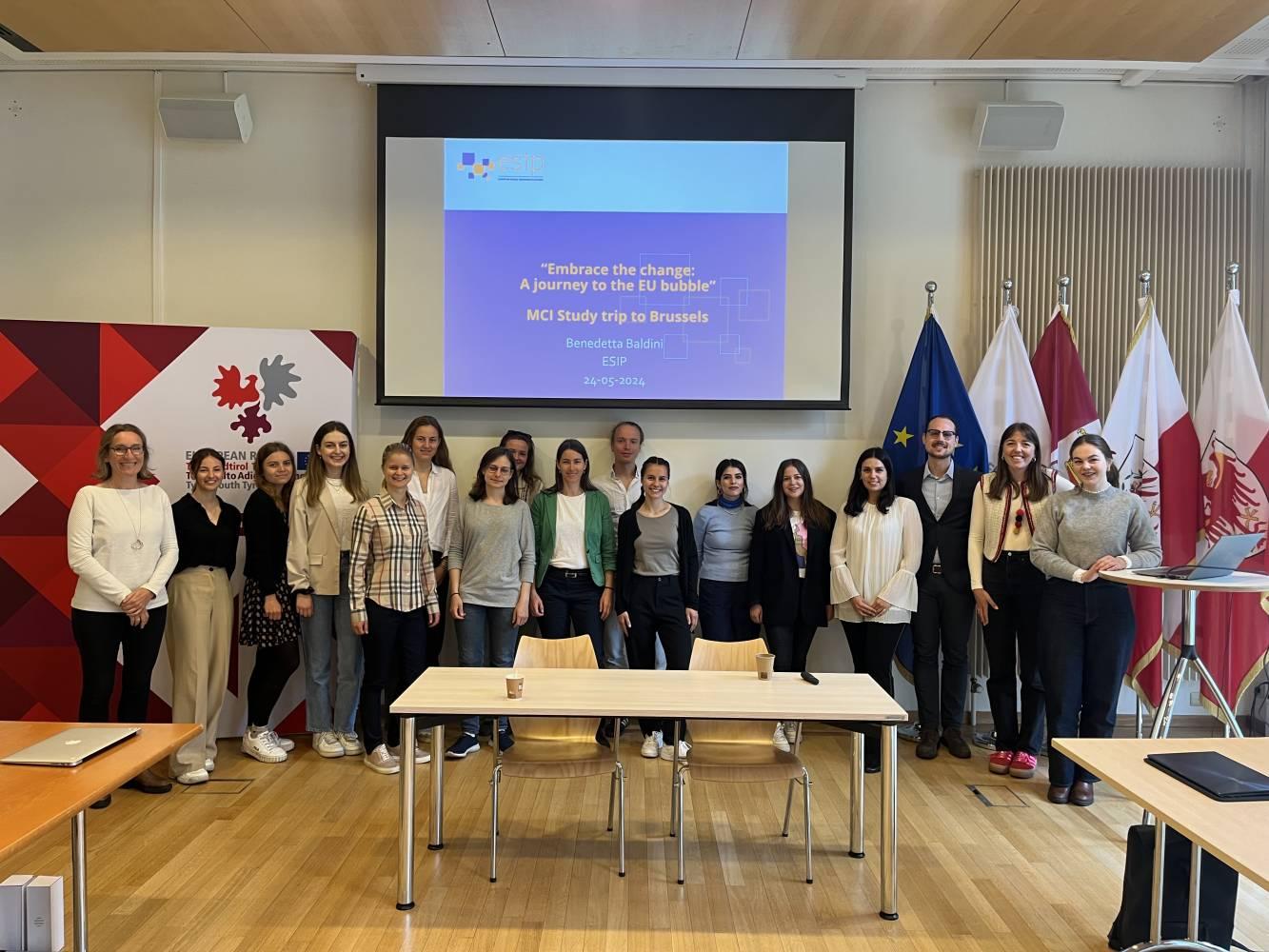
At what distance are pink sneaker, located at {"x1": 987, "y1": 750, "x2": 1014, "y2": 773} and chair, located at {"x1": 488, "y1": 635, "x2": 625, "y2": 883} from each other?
2.05 m

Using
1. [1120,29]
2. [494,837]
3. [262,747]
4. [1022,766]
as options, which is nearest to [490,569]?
[262,747]

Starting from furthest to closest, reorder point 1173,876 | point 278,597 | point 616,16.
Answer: point 278,597, point 616,16, point 1173,876

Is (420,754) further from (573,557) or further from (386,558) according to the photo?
(573,557)

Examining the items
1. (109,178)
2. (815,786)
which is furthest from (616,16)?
(815,786)

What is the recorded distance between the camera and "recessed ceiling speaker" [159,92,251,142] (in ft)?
17.8

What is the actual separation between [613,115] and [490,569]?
281 cm

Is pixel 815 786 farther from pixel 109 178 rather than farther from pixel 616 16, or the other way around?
pixel 109 178

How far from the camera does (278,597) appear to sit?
193 inches

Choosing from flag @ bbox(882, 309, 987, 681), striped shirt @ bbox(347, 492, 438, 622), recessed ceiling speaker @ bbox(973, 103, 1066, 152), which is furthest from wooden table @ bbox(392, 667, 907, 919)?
recessed ceiling speaker @ bbox(973, 103, 1066, 152)

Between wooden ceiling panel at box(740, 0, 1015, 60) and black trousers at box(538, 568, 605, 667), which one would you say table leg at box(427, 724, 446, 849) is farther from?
wooden ceiling panel at box(740, 0, 1015, 60)

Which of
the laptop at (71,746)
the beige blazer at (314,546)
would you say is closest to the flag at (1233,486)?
the beige blazer at (314,546)

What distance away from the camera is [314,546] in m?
4.87

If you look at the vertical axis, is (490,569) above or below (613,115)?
below

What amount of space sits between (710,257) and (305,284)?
98.3 inches
